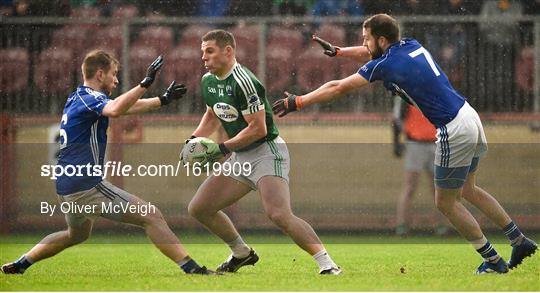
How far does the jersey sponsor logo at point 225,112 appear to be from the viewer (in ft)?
30.9

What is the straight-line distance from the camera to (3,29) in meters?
14.1

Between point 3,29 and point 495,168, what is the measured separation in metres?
6.20

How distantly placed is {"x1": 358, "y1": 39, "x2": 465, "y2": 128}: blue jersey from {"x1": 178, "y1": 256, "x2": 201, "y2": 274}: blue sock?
6.52ft

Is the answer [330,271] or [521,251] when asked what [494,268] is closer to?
[521,251]

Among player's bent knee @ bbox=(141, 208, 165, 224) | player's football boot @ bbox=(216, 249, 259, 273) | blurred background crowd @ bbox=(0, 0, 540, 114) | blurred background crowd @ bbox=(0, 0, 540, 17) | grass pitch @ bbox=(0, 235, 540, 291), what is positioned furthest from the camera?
blurred background crowd @ bbox=(0, 0, 540, 17)

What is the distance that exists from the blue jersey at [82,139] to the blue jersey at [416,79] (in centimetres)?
208

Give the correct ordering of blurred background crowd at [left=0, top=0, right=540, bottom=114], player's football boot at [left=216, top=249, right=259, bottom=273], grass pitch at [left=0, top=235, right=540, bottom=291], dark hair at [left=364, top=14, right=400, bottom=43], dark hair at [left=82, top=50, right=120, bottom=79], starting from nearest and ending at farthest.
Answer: grass pitch at [left=0, top=235, right=540, bottom=291], dark hair at [left=82, top=50, right=120, bottom=79], dark hair at [left=364, top=14, right=400, bottom=43], player's football boot at [left=216, top=249, right=259, bottom=273], blurred background crowd at [left=0, top=0, right=540, bottom=114]

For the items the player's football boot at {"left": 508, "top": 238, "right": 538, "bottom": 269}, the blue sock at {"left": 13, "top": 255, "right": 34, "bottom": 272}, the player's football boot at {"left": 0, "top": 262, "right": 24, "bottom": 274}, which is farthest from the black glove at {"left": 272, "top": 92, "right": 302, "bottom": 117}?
the player's football boot at {"left": 0, "top": 262, "right": 24, "bottom": 274}

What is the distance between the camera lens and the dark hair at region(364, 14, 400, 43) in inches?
364

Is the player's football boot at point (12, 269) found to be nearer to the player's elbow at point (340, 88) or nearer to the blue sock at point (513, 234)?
the player's elbow at point (340, 88)

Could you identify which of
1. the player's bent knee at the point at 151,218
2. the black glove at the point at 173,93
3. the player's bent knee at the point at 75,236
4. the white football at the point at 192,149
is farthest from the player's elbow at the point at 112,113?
the player's bent knee at the point at 75,236

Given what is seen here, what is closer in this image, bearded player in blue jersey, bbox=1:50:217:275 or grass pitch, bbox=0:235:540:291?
grass pitch, bbox=0:235:540:291

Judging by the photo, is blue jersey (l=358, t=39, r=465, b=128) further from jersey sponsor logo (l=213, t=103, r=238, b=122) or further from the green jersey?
jersey sponsor logo (l=213, t=103, r=238, b=122)

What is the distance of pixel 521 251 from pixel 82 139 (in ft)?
12.0
